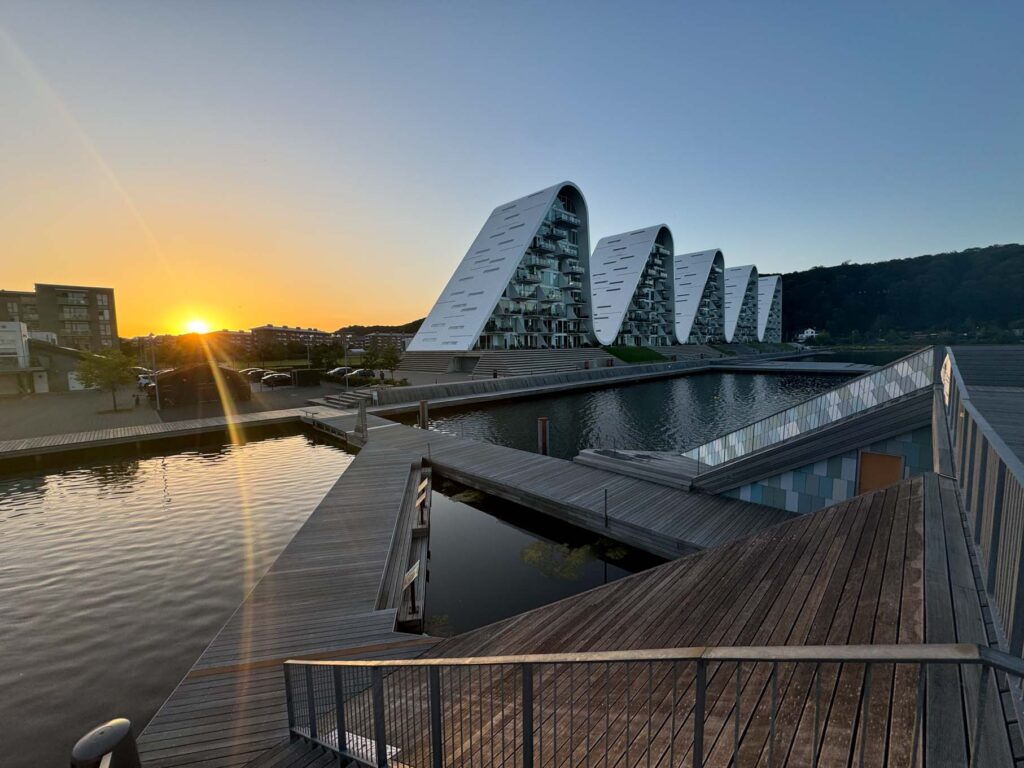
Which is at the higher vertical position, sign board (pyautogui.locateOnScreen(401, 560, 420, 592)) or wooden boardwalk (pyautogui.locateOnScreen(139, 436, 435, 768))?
wooden boardwalk (pyautogui.locateOnScreen(139, 436, 435, 768))

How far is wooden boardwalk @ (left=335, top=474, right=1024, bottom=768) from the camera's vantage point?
240 centimetres

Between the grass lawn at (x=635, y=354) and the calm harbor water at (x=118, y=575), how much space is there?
5229 cm

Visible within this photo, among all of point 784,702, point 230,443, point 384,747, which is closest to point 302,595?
point 384,747

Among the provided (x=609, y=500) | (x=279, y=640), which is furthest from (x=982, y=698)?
(x=609, y=500)

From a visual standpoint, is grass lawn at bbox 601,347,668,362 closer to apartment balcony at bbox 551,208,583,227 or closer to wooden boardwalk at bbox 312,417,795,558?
apartment balcony at bbox 551,208,583,227

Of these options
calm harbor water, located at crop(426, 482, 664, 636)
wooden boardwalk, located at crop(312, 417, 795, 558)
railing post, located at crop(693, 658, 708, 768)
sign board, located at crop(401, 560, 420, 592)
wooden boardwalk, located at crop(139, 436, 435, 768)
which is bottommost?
calm harbor water, located at crop(426, 482, 664, 636)

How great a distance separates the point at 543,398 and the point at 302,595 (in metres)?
30.0

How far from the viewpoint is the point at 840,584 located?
169 inches

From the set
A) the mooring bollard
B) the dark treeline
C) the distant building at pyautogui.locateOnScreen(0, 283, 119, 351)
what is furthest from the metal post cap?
the dark treeline

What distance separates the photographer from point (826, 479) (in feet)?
35.3

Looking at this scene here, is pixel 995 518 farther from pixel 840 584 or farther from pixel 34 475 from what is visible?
pixel 34 475

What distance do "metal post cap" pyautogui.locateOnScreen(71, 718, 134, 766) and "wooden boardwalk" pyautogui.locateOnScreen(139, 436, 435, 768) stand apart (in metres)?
2.34

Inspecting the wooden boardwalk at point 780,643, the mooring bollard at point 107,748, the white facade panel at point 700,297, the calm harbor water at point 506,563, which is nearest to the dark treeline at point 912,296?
the white facade panel at point 700,297

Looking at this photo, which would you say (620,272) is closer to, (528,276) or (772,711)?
(528,276)
